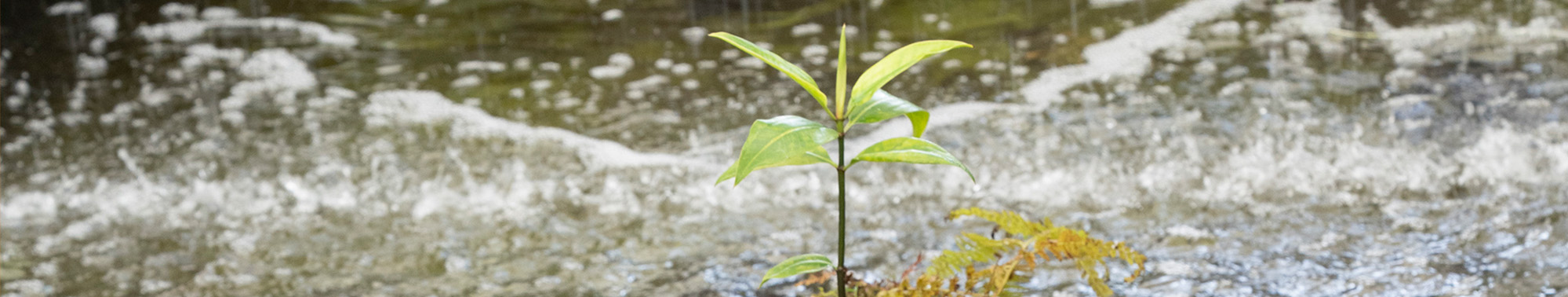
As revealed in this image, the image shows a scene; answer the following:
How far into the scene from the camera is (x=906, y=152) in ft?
1.37

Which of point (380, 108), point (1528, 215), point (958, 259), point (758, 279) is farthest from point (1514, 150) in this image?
point (380, 108)

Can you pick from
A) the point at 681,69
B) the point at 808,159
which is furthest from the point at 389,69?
the point at 808,159

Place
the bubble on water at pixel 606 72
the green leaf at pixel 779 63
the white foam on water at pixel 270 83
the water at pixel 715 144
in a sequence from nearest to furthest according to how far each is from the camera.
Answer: the green leaf at pixel 779 63, the water at pixel 715 144, the white foam on water at pixel 270 83, the bubble on water at pixel 606 72

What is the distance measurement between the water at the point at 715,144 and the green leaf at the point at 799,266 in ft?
1.73

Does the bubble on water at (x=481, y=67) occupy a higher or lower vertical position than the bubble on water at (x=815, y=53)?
higher

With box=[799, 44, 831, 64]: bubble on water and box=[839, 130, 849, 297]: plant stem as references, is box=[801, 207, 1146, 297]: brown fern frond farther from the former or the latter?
box=[799, 44, 831, 64]: bubble on water

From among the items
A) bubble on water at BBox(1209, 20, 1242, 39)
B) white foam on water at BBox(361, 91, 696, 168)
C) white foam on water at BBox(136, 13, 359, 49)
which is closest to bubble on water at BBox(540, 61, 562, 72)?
white foam on water at BBox(361, 91, 696, 168)

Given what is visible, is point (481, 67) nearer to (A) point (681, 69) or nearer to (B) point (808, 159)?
(A) point (681, 69)

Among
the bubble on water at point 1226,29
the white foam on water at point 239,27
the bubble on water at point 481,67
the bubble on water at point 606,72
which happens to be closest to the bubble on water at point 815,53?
the bubble on water at point 606,72

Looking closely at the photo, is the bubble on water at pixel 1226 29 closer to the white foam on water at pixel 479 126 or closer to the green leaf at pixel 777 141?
the white foam on water at pixel 479 126

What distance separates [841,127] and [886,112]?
0.07 ft

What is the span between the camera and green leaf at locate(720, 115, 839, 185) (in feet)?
1.28

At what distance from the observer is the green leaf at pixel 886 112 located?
42cm

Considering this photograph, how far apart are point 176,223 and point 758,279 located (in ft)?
2.92
